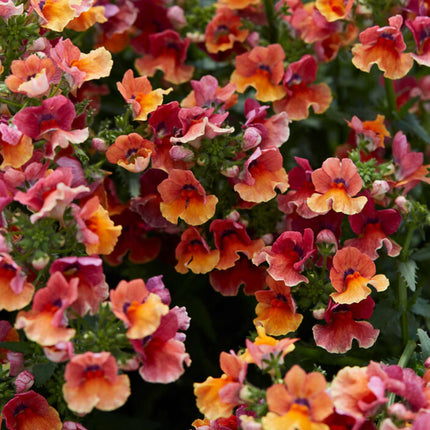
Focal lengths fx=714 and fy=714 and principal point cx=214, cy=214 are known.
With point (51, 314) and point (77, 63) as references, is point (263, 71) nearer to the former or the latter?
point (77, 63)

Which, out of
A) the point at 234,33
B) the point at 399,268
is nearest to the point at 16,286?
the point at 399,268

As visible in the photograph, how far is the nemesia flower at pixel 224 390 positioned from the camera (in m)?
1.40

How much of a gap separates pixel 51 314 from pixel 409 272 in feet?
2.95

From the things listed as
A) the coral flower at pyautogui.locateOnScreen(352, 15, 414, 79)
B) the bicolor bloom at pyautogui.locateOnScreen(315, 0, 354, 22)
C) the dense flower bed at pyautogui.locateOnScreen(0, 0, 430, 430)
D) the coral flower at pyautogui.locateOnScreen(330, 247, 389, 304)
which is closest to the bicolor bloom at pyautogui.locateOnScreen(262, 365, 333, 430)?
the dense flower bed at pyautogui.locateOnScreen(0, 0, 430, 430)

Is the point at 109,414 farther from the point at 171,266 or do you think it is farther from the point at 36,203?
the point at 36,203

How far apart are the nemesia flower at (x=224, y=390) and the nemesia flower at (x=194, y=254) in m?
0.37

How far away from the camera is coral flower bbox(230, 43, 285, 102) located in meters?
2.01

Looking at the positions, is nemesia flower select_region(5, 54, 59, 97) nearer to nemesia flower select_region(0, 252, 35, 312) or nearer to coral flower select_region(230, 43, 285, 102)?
nemesia flower select_region(0, 252, 35, 312)

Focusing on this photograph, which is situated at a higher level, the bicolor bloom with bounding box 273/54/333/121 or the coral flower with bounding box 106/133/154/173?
the coral flower with bounding box 106/133/154/173

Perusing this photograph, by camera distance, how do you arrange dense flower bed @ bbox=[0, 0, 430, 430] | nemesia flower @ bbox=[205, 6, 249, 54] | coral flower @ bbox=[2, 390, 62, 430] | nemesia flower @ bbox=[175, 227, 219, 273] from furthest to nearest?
1. nemesia flower @ bbox=[205, 6, 249, 54]
2. nemesia flower @ bbox=[175, 227, 219, 273]
3. coral flower @ bbox=[2, 390, 62, 430]
4. dense flower bed @ bbox=[0, 0, 430, 430]

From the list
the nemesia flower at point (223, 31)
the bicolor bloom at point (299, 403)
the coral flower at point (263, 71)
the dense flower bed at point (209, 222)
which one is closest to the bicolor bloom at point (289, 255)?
the dense flower bed at point (209, 222)

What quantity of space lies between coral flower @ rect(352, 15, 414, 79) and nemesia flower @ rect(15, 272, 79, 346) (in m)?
1.03

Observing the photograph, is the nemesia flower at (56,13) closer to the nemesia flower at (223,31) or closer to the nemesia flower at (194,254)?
the nemesia flower at (223,31)

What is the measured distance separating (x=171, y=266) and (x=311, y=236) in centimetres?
54
